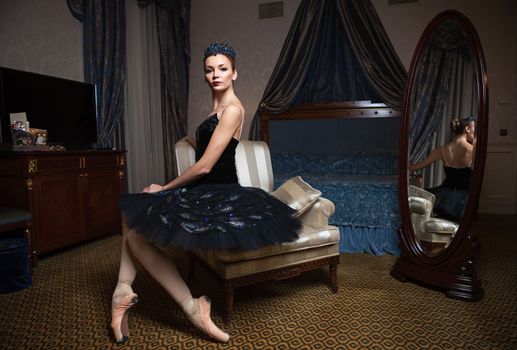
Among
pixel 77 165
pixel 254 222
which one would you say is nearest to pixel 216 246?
pixel 254 222

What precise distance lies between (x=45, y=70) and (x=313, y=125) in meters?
2.68

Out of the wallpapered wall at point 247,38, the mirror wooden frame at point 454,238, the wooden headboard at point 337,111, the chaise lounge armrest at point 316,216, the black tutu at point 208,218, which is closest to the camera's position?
the black tutu at point 208,218

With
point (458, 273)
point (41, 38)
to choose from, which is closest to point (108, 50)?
point (41, 38)

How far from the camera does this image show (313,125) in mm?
3785

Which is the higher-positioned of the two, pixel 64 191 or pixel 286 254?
pixel 64 191

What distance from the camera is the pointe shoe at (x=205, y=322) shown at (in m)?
1.51

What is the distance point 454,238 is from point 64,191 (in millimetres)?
2806

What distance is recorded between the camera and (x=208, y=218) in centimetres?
143

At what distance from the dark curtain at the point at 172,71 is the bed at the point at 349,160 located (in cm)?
135

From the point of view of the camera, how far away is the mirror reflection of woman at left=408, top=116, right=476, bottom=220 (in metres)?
1.94

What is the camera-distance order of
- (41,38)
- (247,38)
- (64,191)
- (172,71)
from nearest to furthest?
(64,191), (41,38), (172,71), (247,38)

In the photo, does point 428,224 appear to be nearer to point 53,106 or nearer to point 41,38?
point 53,106

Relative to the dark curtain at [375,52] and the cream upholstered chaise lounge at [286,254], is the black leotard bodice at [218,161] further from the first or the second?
the dark curtain at [375,52]

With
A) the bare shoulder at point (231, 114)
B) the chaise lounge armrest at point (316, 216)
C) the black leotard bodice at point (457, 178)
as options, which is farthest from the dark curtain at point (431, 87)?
the bare shoulder at point (231, 114)
